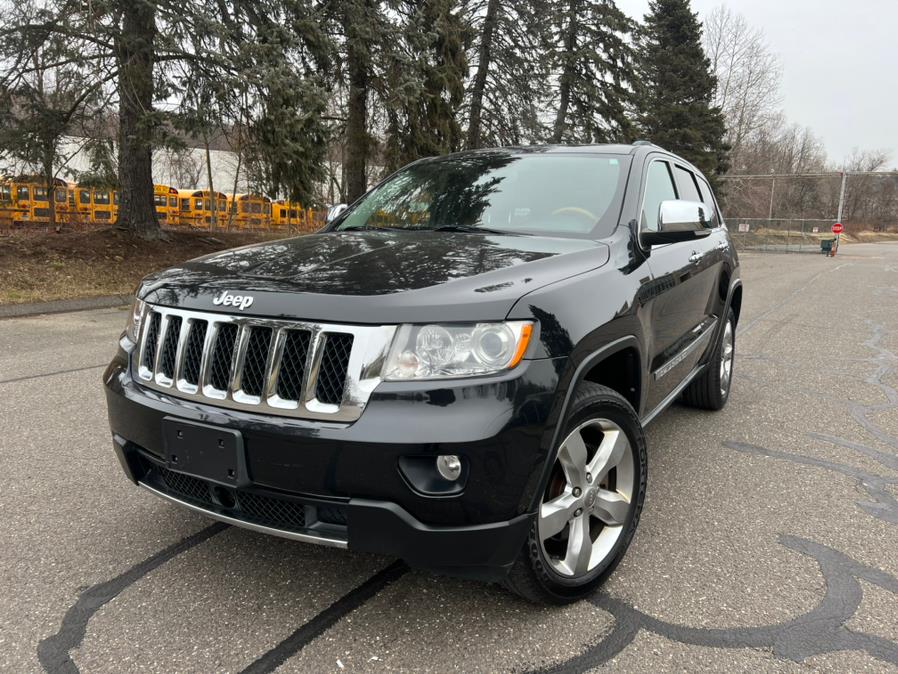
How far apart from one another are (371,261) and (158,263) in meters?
11.4

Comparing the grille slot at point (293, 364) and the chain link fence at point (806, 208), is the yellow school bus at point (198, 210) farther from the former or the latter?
the grille slot at point (293, 364)

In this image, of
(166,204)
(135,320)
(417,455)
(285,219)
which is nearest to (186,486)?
(135,320)

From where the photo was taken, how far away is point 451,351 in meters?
2.02

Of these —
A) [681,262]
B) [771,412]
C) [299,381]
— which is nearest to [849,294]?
[771,412]

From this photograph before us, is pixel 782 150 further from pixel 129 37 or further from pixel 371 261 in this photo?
pixel 371 261

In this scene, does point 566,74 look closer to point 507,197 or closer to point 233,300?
point 507,197

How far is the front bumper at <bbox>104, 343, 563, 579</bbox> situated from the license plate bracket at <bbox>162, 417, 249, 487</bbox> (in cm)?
3

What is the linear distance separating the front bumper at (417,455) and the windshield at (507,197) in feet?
4.22

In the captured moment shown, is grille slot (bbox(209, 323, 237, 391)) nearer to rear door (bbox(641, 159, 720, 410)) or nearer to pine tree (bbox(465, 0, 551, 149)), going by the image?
rear door (bbox(641, 159, 720, 410))

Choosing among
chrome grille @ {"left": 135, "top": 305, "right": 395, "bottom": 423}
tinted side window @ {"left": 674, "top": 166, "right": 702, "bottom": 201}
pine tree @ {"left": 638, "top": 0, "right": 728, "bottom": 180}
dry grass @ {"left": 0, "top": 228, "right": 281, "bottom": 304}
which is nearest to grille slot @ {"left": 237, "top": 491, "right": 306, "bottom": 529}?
chrome grille @ {"left": 135, "top": 305, "right": 395, "bottom": 423}

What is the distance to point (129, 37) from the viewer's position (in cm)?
1023

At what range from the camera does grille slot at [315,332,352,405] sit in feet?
6.59

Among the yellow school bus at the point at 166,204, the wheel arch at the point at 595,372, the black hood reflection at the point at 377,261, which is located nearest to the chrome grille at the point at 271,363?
the black hood reflection at the point at 377,261

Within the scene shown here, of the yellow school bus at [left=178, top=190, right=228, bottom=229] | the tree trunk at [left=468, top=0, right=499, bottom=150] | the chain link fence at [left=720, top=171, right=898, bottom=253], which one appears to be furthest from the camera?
the chain link fence at [left=720, top=171, right=898, bottom=253]
